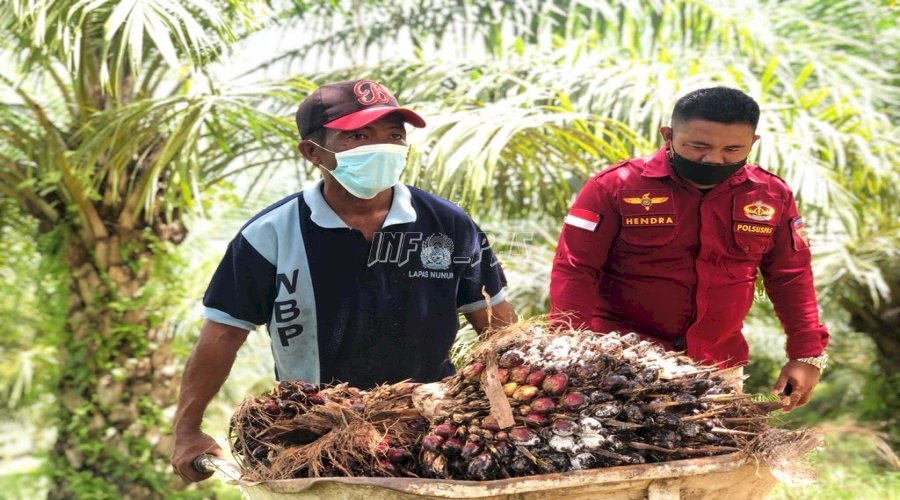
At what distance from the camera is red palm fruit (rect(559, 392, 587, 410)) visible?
7.59ft

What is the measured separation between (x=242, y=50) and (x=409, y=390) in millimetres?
4865

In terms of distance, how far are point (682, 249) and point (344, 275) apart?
3.40ft

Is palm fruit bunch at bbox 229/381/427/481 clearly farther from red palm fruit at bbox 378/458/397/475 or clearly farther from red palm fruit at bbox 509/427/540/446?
red palm fruit at bbox 509/427/540/446

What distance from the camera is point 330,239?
10.2 ft

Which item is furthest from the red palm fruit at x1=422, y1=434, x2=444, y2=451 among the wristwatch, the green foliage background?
the green foliage background

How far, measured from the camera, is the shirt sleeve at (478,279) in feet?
10.7

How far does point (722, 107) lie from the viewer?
3242 mm

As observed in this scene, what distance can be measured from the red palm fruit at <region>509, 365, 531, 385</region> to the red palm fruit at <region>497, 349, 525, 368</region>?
0.05 ft

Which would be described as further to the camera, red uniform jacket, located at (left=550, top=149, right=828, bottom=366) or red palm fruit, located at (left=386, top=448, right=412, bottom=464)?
red uniform jacket, located at (left=550, top=149, right=828, bottom=366)

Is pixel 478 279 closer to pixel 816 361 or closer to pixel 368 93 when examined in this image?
pixel 368 93

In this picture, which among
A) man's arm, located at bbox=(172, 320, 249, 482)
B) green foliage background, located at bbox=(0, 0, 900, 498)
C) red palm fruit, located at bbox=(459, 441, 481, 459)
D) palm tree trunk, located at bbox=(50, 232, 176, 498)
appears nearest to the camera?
red palm fruit, located at bbox=(459, 441, 481, 459)

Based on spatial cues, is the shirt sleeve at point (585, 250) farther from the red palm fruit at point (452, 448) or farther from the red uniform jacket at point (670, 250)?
the red palm fruit at point (452, 448)

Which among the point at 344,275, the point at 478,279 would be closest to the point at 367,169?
the point at 344,275

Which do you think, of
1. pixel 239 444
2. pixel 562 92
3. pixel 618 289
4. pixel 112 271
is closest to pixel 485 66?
pixel 562 92
